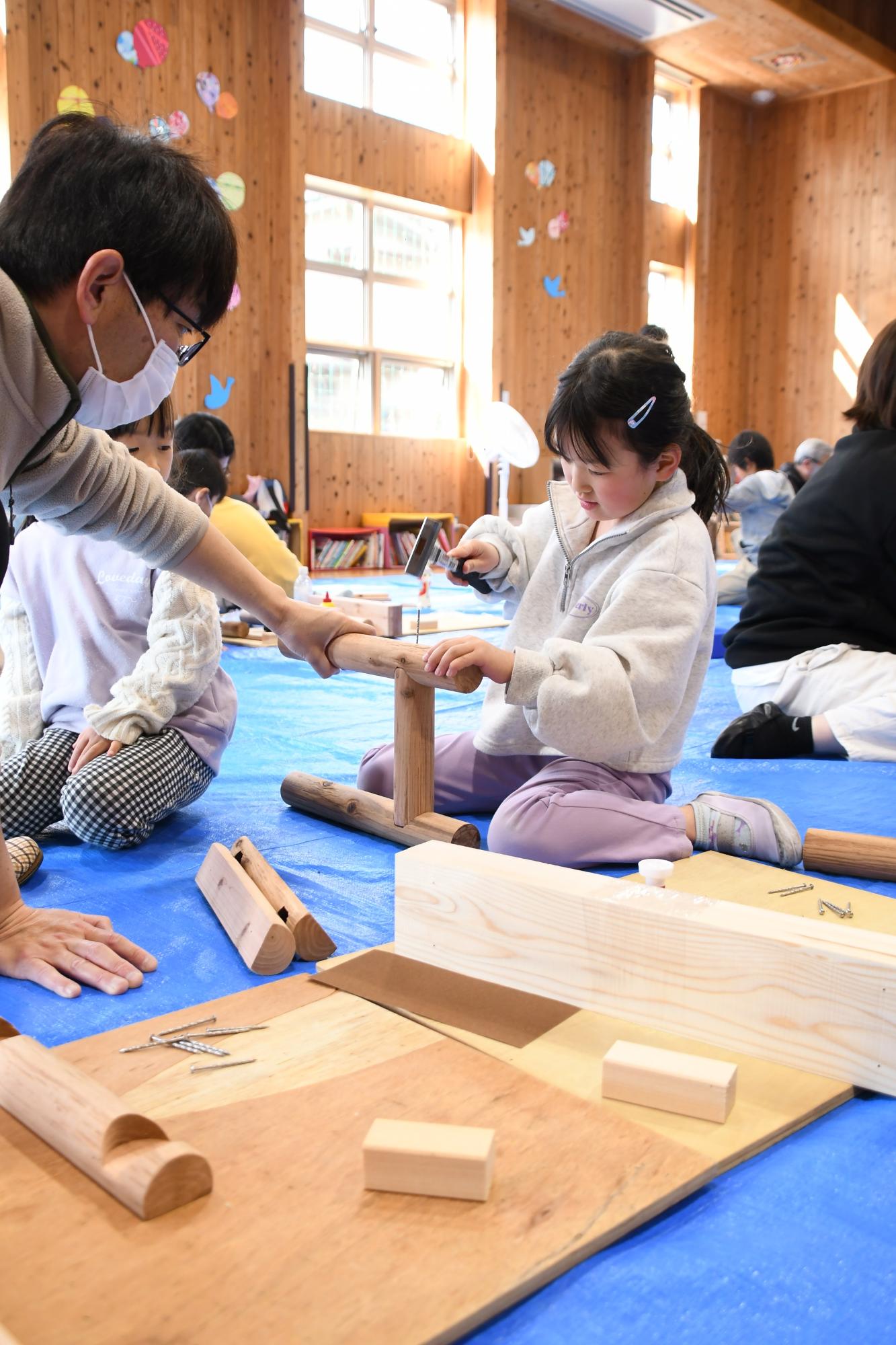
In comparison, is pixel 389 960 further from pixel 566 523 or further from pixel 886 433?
pixel 886 433

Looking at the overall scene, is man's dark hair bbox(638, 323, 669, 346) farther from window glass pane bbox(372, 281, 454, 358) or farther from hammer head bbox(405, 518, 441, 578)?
window glass pane bbox(372, 281, 454, 358)

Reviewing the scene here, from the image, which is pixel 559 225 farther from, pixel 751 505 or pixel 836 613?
pixel 836 613

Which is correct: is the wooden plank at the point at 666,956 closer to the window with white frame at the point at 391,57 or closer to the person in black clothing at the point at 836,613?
the person in black clothing at the point at 836,613

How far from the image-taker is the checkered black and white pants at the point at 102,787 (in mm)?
1786

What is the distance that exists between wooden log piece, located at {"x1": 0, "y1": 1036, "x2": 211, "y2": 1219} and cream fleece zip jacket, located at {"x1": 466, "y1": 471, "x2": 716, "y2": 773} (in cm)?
91

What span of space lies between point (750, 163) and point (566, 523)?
10.5 m

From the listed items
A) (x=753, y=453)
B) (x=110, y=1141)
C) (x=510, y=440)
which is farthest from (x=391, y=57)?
(x=110, y=1141)

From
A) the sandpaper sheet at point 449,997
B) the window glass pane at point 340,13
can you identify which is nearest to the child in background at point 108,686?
the sandpaper sheet at point 449,997

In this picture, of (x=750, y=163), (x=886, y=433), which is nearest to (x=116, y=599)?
(x=886, y=433)

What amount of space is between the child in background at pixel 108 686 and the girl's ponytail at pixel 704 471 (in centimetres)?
88

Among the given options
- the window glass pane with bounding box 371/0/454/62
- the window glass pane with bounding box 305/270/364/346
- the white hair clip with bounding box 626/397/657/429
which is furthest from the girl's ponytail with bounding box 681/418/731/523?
the window glass pane with bounding box 371/0/454/62

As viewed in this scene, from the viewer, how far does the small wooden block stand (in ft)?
3.18

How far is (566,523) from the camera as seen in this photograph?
1996 millimetres

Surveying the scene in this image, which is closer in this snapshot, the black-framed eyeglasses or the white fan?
the black-framed eyeglasses
